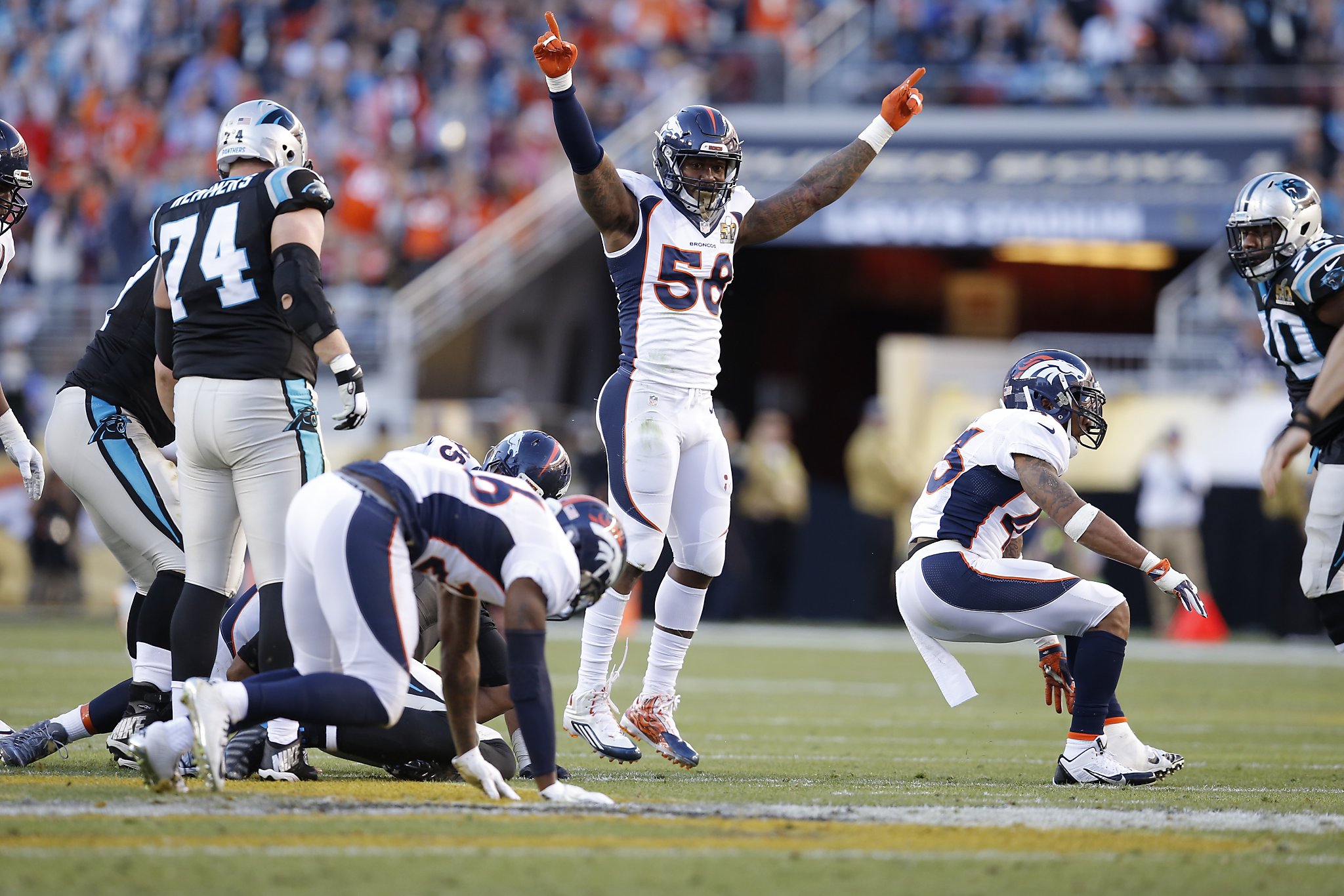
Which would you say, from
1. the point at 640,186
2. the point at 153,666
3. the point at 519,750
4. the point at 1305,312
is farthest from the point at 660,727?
the point at 1305,312

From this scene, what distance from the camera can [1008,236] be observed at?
17.9m

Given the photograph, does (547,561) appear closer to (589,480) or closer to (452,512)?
(452,512)

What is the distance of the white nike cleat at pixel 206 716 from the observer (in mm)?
4344

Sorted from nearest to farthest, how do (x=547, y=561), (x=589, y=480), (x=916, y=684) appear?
(x=547, y=561)
(x=916, y=684)
(x=589, y=480)

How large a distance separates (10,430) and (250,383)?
5.01 ft

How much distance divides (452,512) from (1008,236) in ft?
46.4

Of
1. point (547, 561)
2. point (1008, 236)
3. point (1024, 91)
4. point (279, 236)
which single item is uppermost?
point (1024, 91)

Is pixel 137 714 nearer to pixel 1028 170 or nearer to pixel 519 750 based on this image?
pixel 519 750

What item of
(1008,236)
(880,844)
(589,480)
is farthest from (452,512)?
(1008,236)

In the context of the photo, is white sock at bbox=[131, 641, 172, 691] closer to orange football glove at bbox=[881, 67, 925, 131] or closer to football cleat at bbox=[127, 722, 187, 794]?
football cleat at bbox=[127, 722, 187, 794]

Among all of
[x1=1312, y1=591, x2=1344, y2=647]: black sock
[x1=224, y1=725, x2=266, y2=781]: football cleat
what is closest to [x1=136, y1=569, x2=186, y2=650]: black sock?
[x1=224, y1=725, x2=266, y2=781]: football cleat

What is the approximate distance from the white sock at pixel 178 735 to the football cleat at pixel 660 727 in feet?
6.11

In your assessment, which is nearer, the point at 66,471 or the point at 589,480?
the point at 66,471

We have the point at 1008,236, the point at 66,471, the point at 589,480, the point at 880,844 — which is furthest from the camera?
the point at 1008,236
